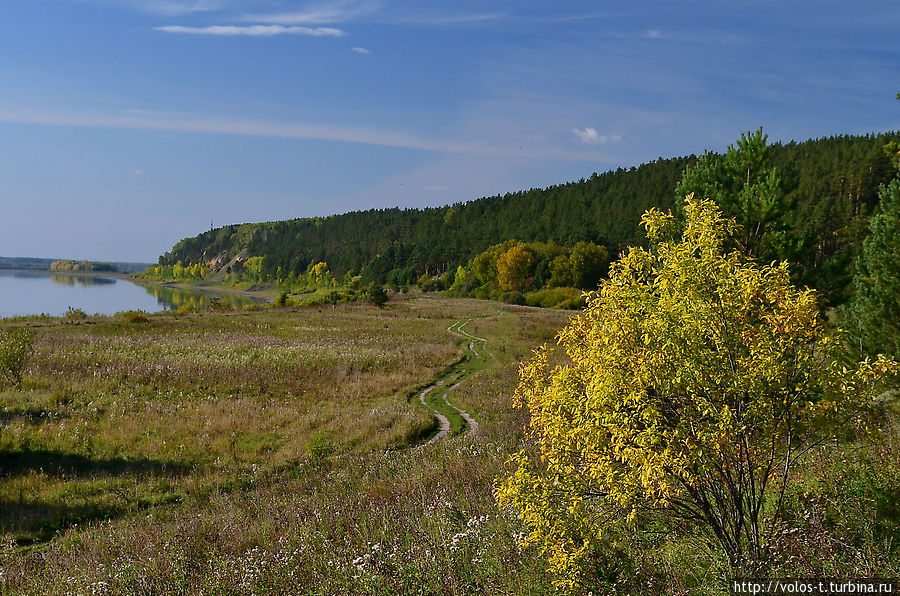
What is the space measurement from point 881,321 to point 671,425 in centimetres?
1658

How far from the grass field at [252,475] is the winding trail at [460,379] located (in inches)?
15.7

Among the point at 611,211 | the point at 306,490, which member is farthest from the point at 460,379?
the point at 611,211

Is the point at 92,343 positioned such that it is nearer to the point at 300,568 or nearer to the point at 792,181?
the point at 300,568

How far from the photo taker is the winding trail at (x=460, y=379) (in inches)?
723

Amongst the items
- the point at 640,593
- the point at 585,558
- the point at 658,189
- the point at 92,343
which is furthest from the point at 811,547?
→ the point at 658,189

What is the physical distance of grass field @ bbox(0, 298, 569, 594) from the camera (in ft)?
24.6

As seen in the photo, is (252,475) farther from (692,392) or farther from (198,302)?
(198,302)

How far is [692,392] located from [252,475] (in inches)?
497

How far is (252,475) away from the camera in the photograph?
47.8 ft

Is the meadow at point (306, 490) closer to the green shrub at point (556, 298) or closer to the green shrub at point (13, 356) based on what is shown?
the green shrub at point (13, 356)

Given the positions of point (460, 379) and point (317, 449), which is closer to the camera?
point (317, 449)

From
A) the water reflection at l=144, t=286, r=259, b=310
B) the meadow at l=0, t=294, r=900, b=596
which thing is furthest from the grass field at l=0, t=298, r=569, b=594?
the water reflection at l=144, t=286, r=259, b=310

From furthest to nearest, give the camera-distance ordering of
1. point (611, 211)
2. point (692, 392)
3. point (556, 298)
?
point (611, 211) → point (556, 298) → point (692, 392)

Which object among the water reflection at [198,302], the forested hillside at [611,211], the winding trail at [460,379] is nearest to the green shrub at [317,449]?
the winding trail at [460,379]
